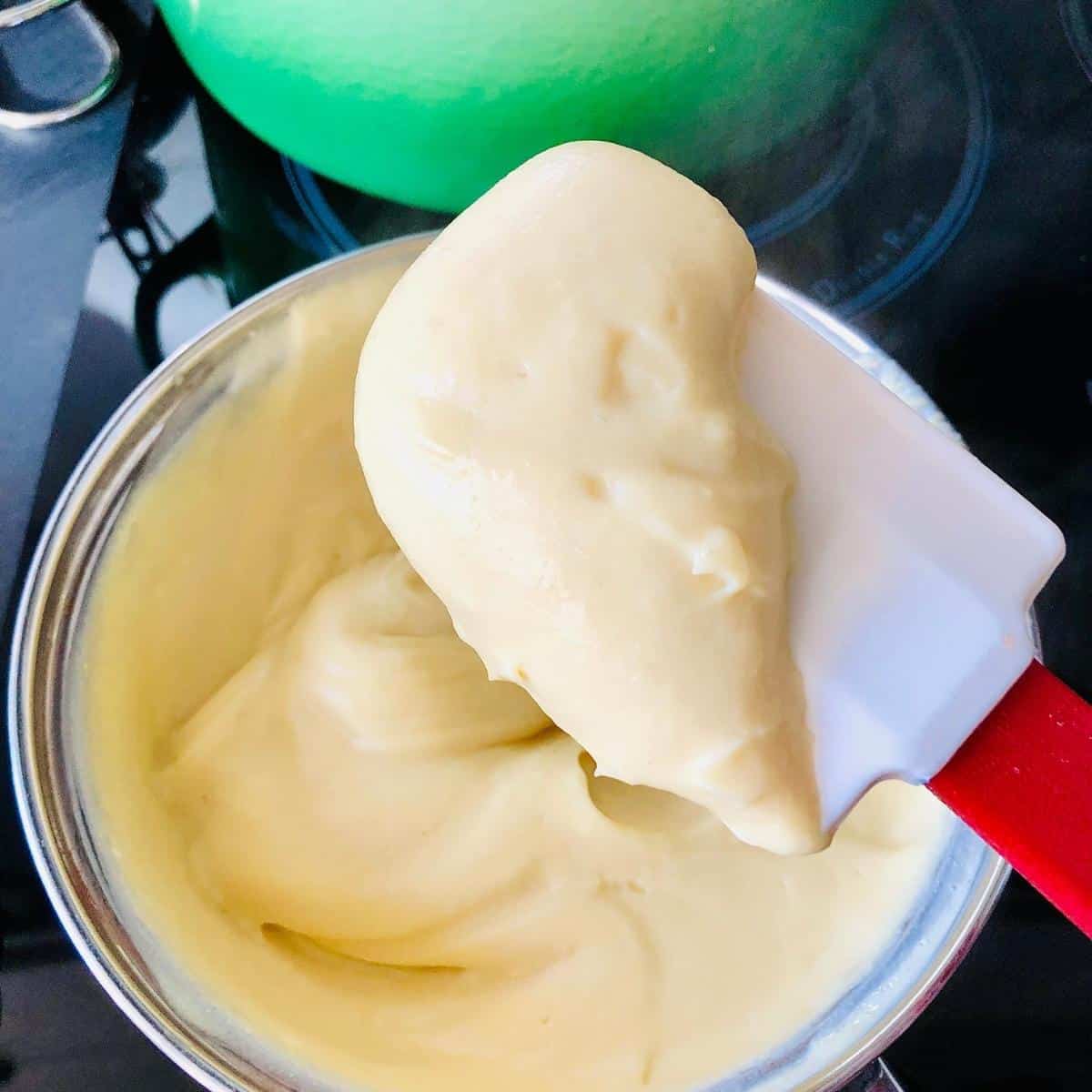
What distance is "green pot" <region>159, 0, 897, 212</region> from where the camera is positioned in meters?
0.77

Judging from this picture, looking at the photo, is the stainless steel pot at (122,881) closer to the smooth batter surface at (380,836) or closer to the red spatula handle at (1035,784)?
the smooth batter surface at (380,836)

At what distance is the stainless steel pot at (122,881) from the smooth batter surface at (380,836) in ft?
0.04

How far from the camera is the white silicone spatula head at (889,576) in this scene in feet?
1.89

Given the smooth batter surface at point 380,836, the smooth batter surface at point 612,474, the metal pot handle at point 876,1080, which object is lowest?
the metal pot handle at point 876,1080

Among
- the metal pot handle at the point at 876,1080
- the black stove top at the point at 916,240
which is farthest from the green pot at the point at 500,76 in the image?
the metal pot handle at the point at 876,1080

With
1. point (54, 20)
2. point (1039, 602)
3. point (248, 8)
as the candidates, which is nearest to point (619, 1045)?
point (1039, 602)

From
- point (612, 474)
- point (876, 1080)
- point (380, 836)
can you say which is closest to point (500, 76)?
point (612, 474)

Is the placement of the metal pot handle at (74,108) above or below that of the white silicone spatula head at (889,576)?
above

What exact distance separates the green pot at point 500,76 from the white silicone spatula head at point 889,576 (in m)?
0.30

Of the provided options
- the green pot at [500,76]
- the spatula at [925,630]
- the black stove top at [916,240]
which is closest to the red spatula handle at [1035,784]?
the spatula at [925,630]

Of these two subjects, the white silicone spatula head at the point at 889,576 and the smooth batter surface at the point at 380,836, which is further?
the smooth batter surface at the point at 380,836

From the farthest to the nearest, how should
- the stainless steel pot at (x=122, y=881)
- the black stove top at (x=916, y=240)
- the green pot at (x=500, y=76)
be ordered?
the black stove top at (x=916, y=240)
the green pot at (x=500, y=76)
the stainless steel pot at (x=122, y=881)

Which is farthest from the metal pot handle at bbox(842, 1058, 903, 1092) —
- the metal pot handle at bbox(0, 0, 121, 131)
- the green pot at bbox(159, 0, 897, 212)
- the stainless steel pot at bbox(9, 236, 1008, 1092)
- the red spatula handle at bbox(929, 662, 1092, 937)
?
the metal pot handle at bbox(0, 0, 121, 131)

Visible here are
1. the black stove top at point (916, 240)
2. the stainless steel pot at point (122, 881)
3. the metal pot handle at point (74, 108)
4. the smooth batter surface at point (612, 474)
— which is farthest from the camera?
the metal pot handle at point (74, 108)
